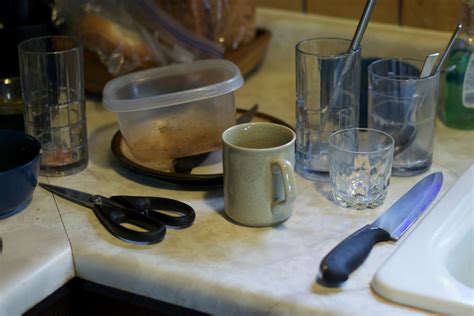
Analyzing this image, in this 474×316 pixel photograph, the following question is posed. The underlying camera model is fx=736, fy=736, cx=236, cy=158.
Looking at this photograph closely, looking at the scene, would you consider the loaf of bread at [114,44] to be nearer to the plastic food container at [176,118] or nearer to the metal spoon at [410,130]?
the plastic food container at [176,118]

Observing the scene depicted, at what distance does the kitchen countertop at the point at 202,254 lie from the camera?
29.1 inches

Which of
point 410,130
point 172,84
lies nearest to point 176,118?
point 172,84

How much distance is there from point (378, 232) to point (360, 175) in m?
0.12

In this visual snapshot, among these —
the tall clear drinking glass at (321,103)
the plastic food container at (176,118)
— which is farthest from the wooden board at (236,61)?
the tall clear drinking glass at (321,103)

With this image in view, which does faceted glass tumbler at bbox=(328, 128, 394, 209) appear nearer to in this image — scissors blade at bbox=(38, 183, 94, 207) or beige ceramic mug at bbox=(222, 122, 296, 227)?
beige ceramic mug at bbox=(222, 122, 296, 227)

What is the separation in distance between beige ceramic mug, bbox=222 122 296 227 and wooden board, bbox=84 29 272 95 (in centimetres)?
41

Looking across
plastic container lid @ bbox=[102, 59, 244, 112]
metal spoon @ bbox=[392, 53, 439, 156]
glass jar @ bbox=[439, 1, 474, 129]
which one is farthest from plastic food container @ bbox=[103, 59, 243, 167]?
glass jar @ bbox=[439, 1, 474, 129]

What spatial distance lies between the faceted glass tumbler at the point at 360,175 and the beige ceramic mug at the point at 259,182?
3.0 inches

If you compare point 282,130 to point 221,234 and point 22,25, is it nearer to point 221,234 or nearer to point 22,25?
point 221,234

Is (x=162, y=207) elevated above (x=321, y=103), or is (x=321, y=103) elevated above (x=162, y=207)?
(x=321, y=103)

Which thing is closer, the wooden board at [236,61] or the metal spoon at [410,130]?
the metal spoon at [410,130]

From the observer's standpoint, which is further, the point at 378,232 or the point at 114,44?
the point at 114,44

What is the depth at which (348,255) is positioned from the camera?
0.77 meters

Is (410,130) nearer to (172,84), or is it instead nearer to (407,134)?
(407,134)
